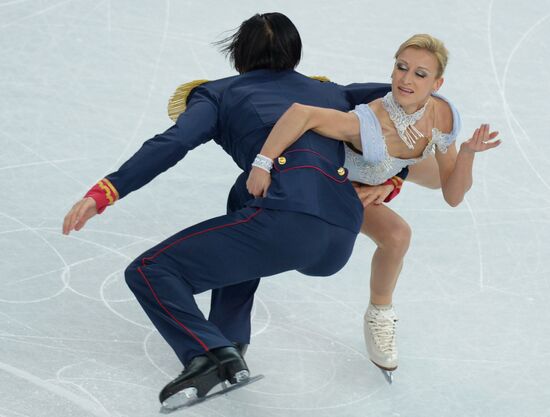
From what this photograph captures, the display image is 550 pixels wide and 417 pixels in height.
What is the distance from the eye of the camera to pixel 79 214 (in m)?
3.40

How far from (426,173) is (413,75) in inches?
26.8

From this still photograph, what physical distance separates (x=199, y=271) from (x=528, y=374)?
4.76 feet

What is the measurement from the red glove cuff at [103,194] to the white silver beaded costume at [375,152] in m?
0.80

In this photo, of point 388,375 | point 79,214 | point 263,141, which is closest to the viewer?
point 79,214

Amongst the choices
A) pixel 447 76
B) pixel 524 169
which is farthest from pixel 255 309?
pixel 447 76

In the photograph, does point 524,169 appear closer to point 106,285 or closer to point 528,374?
point 528,374

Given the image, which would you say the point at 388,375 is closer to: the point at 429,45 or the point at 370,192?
the point at 370,192

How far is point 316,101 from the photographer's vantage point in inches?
146

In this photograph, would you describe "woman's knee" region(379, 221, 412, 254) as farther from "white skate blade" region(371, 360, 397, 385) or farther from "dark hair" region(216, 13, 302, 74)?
"dark hair" region(216, 13, 302, 74)

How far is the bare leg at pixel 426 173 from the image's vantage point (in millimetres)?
4219

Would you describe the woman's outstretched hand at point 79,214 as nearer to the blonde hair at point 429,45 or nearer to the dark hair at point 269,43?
the dark hair at point 269,43

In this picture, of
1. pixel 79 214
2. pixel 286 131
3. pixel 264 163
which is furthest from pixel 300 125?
pixel 79 214

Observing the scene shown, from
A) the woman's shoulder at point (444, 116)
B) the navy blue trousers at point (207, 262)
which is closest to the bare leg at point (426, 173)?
the woman's shoulder at point (444, 116)

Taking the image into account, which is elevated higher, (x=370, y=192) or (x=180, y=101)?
(x=180, y=101)
